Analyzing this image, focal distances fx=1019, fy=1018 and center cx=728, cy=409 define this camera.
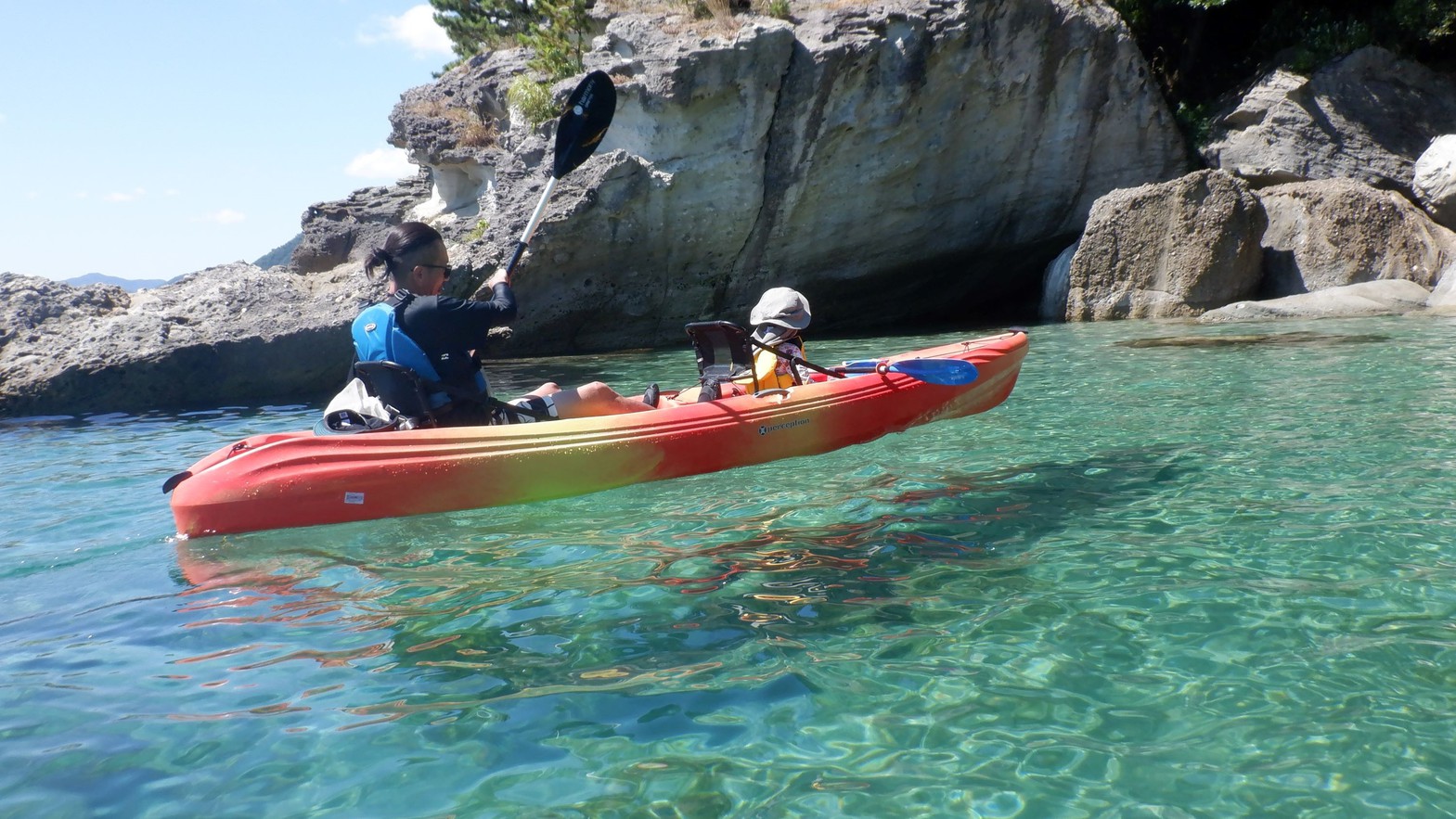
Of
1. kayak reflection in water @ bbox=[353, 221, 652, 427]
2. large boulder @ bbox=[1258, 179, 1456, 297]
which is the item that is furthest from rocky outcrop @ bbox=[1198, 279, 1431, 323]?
kayak reflection in water @ bbox=[353, 221, 652, 427]

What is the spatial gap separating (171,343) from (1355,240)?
1369cm

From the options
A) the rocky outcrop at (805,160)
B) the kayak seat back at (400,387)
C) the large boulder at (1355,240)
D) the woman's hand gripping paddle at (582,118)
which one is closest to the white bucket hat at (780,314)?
the kayak seat back at (400,387)

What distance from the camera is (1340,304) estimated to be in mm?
11617

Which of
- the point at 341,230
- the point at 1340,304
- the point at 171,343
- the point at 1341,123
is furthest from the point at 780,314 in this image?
the point at 1341,123

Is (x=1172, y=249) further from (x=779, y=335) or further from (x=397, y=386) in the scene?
(x=397, y=386)

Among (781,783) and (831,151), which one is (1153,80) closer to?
(831,151)

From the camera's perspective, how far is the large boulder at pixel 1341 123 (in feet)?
46.0

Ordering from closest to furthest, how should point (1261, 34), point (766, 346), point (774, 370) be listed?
point (766, 346), point (774, 370), point (1261, 34)

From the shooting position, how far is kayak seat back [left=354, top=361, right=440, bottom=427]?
181 inches

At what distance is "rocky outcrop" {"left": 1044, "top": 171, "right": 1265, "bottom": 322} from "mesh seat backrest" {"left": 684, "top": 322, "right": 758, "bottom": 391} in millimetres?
9029

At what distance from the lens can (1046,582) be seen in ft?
11.3

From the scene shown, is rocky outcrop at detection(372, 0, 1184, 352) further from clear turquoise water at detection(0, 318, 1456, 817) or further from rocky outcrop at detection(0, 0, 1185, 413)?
clear turquoise water at detection(0, 318, 1456, 817)

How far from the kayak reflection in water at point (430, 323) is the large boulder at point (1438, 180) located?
524 inches

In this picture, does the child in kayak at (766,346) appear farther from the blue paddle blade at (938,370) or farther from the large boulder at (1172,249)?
the large boulder at (1172,249)
